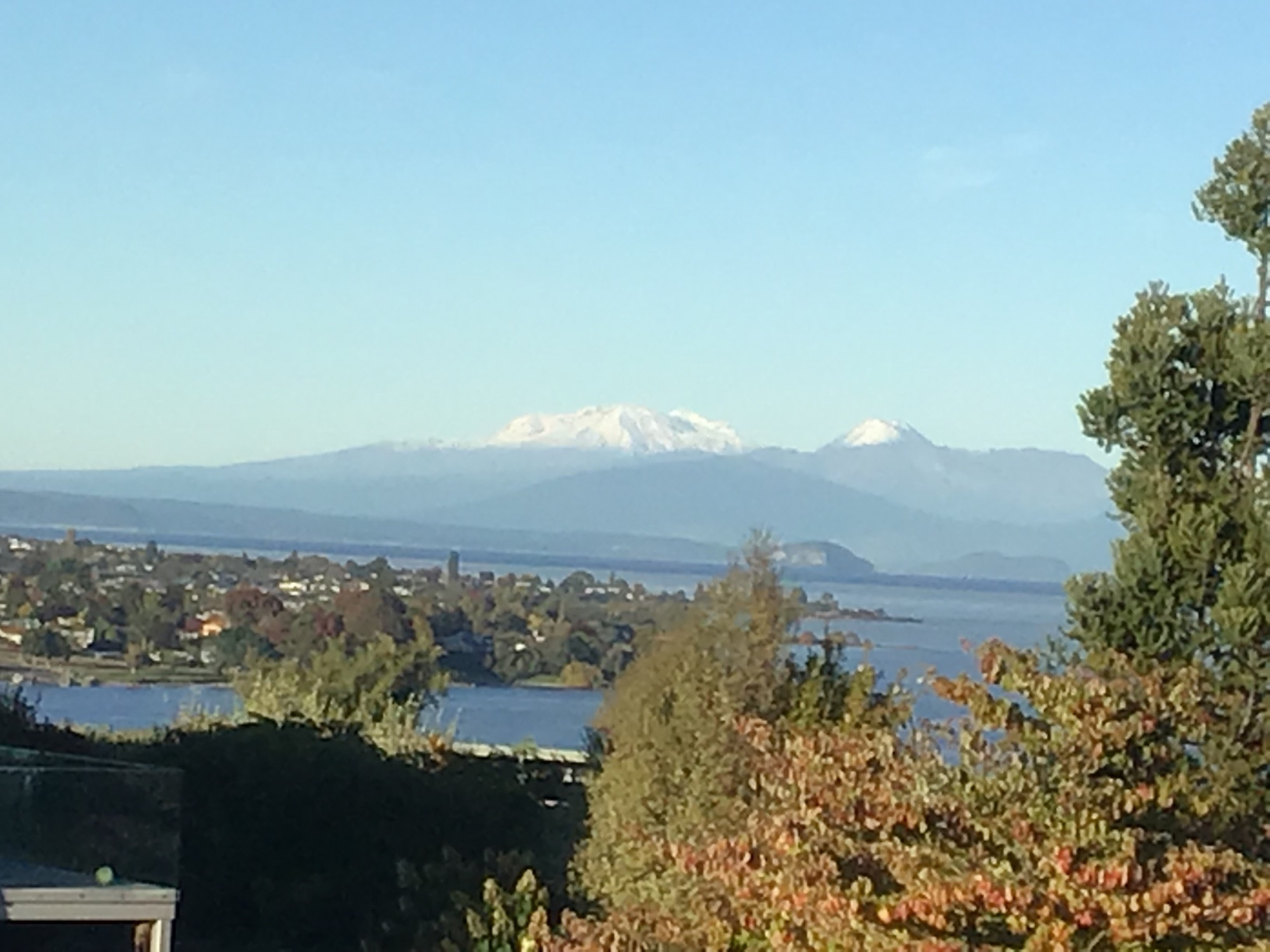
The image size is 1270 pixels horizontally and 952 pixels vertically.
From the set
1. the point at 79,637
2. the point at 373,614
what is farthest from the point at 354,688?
the point at 79,637

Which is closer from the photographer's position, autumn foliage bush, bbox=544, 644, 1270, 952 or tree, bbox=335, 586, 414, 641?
autumn foliage bush, bbox=544, 644, 1270, 952

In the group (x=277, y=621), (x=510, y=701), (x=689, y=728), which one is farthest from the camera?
(x=277, y=621)

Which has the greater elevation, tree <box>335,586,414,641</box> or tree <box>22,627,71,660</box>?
tree <box>335,586,414,641</box>

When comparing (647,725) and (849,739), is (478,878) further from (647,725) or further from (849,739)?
(849,739)

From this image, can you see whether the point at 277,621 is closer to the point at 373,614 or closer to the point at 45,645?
the point at 373,614

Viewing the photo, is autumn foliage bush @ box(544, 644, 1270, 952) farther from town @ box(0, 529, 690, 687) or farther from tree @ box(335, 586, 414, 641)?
tree @ box(335, 586, 414, 641)

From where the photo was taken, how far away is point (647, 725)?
15.5 meters

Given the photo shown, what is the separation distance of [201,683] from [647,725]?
101ft

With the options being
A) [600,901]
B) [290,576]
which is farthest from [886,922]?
[290,576]

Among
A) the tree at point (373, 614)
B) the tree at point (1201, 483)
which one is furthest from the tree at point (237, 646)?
the tree at point (1201, 483)

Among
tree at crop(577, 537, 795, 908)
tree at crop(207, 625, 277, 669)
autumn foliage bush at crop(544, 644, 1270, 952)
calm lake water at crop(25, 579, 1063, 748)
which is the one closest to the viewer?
autumn foliage bush at crop(544, 644, 1270, 952)

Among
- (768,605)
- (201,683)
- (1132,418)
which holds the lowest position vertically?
(201,683)

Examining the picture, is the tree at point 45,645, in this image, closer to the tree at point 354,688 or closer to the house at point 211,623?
the house at point 211,623

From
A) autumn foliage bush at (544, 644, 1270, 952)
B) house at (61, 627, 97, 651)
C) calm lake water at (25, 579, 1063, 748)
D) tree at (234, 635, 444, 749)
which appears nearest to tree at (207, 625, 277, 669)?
calm lake water at (25, 579, 1063, 748)
